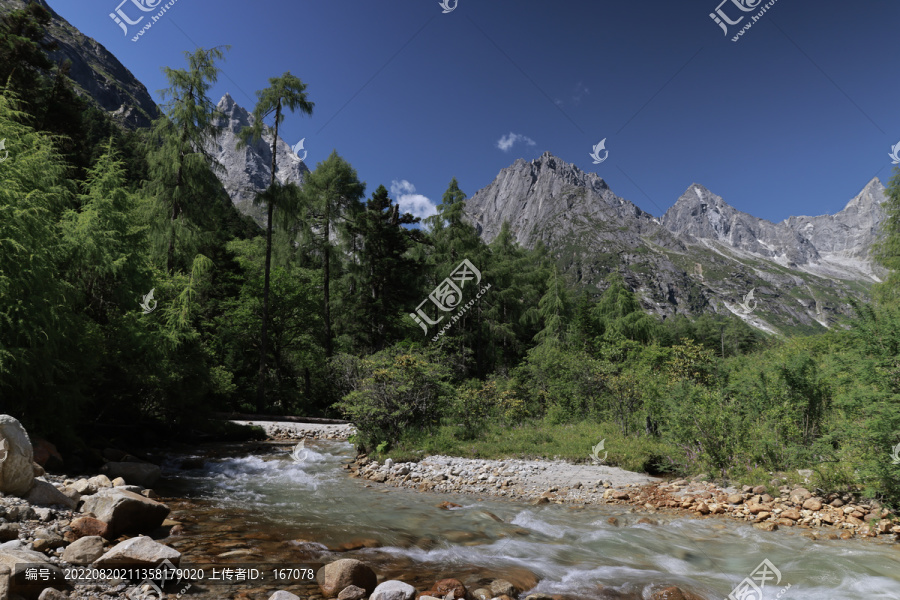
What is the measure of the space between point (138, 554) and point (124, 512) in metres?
1.41

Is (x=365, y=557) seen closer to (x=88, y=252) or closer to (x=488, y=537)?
(x=488, y=537)

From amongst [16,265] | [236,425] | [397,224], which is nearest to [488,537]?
[16,265]

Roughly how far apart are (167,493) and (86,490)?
2.06m

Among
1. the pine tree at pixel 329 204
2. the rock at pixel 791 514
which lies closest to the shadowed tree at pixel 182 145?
the pine tree at pixel 329 204

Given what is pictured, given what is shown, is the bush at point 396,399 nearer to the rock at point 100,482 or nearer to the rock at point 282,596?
the rock at point 100,482

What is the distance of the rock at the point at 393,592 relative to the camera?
3.81 m

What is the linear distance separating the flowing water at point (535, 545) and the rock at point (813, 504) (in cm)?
78

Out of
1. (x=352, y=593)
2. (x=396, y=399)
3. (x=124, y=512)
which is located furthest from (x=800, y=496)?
(x=124, y=512)

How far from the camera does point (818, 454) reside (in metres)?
7.48

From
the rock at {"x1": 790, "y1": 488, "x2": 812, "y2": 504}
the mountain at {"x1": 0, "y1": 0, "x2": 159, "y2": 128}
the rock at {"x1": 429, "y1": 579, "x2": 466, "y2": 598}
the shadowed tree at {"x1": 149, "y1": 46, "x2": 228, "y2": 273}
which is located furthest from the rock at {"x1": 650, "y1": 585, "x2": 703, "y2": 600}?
the mountain at {"x1": 0, "y1": 0, "x2": 159, "y2": 128}

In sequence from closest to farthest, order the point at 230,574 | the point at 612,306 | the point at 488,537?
the point at 230,574 → the point at 488,537 → the point at 612,306

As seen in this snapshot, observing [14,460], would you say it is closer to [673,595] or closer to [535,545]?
[535,545]

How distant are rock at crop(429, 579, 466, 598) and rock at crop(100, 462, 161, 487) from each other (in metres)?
6.76

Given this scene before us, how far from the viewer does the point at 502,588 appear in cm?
432
